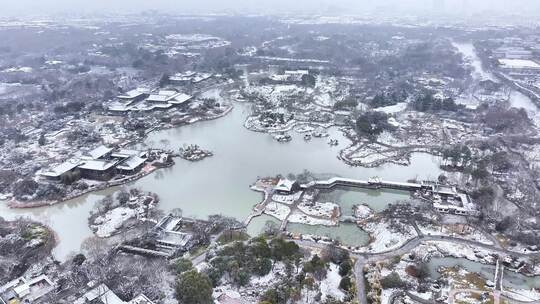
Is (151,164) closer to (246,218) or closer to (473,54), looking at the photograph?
(246,218)

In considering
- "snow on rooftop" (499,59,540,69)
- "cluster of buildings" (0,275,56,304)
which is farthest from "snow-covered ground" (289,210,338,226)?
"snow on rooftop" (499,59,540,69)

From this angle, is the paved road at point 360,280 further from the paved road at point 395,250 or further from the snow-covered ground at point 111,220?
the snow-covered ground at point 111,220

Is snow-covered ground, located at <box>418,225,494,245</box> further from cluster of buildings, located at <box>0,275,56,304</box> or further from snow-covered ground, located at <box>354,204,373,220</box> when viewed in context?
cluster of buildings, located at <box>0,275,56,304</box>

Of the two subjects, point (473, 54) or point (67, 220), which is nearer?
point (67, 220)

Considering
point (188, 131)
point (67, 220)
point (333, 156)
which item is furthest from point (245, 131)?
point (67, 220)

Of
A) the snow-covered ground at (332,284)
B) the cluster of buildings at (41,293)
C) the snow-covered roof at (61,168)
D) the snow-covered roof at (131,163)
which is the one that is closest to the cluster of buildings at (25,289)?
the cluster of buildings at (41,293)

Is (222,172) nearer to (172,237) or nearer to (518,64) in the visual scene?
(172,237)

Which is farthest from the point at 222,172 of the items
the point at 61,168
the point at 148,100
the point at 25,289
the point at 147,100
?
the point at 147,100
